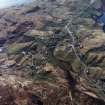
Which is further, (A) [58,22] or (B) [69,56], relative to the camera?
(A) [58,22]

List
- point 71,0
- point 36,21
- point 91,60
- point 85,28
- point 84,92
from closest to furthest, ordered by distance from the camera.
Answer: point 84,92
point 91,60
point 85,28
point 36,21
point 71,0

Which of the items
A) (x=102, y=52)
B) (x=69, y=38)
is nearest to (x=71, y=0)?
(x=69, y=38)

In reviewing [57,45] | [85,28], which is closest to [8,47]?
[57,45]

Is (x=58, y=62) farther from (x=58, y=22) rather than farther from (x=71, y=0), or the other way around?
(x=71, y=0)

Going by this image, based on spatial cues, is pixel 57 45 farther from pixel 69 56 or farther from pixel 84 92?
pixel 84 92

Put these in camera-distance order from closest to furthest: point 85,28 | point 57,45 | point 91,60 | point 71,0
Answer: point 91,60, point 57,45, point 85,28, point 71,0

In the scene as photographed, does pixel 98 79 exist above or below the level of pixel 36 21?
below

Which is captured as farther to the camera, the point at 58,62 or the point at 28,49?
the point at 28,49

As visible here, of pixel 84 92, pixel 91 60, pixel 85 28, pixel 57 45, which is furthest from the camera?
pixel 85 28

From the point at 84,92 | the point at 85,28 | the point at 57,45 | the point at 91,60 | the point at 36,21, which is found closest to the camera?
the point at 84,92
